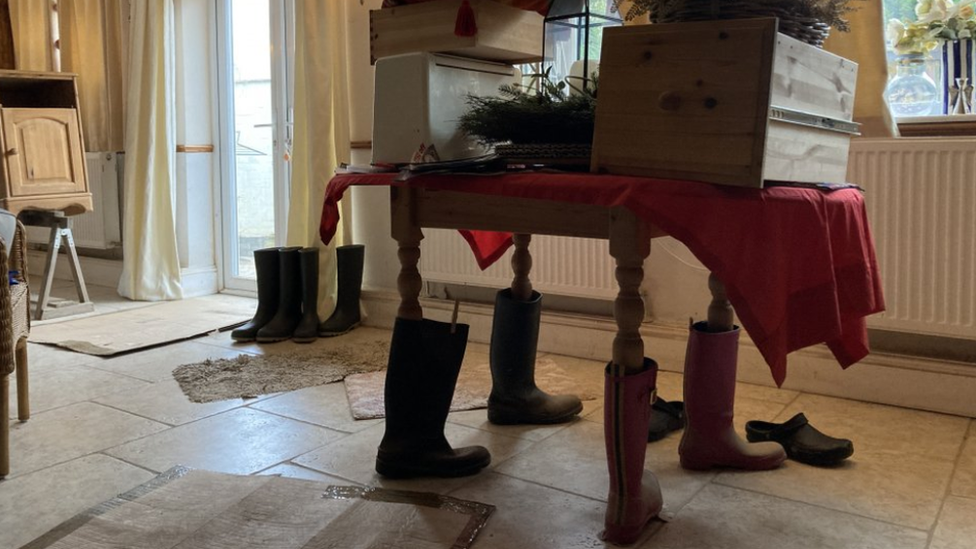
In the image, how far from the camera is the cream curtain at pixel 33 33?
5184mm

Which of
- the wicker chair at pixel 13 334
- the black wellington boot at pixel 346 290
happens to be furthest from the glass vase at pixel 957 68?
the wicker chair at pixel 13 334

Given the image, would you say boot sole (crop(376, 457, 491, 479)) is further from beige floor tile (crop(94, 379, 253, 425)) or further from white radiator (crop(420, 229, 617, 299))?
white radiator (crop(420, 229, 617, 299))

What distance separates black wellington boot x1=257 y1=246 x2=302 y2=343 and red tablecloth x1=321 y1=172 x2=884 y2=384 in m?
1.96

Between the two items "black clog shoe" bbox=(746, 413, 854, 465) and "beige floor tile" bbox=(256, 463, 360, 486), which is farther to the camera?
"black clog shoe" bbox=(746, 413, 854, 465)

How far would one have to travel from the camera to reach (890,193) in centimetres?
246

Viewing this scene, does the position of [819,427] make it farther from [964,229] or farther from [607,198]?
[607,198]

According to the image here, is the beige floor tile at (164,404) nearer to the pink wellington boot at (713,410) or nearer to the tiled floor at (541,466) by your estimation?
the tiled floor at (541,466)

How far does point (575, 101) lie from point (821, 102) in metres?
0.48

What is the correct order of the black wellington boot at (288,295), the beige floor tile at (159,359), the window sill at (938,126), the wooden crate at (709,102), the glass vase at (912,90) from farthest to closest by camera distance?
the black wellington boot at (288,295) → the beige floor tile at (159,359) → the glass vase at (912,90) → the window sill at (938,126) → the wooden crate at (709,102)

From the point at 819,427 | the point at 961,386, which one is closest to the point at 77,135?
the point at 819,427

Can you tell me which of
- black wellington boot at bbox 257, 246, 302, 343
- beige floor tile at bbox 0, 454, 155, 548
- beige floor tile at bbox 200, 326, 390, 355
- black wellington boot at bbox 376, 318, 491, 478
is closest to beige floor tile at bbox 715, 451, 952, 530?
black wellington boot at bbox 376, 318, 491, 478

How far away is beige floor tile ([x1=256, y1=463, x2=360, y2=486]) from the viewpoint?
1918 mm

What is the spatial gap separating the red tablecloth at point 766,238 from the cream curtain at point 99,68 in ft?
12.6

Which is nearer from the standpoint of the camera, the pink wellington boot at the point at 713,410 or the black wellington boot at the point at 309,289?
the pink wellington boot at the point at 713,410
